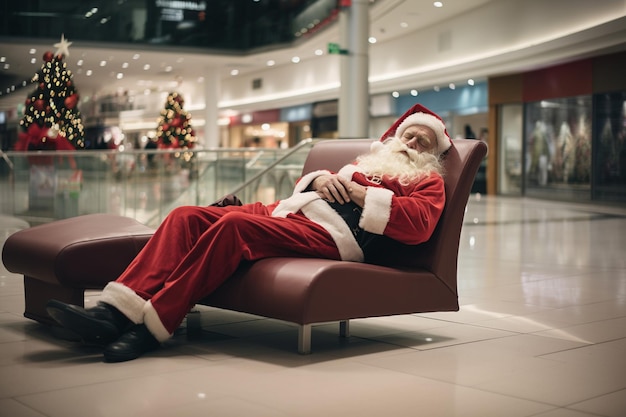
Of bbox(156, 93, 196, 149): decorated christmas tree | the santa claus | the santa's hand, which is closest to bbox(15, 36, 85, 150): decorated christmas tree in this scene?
the santa claus

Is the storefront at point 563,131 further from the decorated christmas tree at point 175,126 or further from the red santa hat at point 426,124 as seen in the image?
the red santa hat at point 426,124

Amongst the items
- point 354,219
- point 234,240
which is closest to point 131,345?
point 234,240

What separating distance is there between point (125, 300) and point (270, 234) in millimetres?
707

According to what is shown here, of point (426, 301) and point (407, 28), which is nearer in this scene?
point (426, 301)

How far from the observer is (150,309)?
3.41m

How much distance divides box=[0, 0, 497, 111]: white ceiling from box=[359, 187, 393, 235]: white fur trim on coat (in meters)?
10.0

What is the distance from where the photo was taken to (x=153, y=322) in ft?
11.2

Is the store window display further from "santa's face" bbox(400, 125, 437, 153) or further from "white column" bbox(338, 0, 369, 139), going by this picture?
"santa's face" bbox(400, 125, 437, 153)

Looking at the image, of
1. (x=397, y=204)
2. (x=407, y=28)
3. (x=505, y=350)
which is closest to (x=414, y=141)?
(x=397, y=204)

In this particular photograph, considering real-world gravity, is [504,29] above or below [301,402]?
above

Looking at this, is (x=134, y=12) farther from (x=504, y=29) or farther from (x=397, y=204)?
(x=397, y=204)

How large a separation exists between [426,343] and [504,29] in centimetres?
1622

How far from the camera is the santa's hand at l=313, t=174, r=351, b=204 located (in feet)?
12.6

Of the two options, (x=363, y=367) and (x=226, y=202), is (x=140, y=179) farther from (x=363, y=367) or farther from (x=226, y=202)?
(x=363, y=367)
